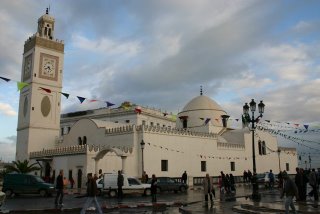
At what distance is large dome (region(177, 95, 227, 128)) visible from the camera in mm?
48969

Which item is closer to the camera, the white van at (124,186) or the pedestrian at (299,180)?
the pedestrian at (299,180)

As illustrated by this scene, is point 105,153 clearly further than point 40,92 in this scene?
No

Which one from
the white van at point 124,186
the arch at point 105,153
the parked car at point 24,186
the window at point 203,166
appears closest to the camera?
the white van at point 124,186

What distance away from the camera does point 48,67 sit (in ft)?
142

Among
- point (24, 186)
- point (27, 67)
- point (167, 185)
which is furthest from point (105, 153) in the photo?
point (27, 67)

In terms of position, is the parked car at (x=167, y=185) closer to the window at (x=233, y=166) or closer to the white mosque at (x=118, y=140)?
the white mosque at (x=118, y=140)

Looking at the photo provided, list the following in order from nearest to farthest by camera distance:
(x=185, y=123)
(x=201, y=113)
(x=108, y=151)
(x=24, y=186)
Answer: (x=24, y=186), (x=108, y=151), (x=201, y=113), (x=185, y=123)

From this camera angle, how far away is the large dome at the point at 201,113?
4897cm

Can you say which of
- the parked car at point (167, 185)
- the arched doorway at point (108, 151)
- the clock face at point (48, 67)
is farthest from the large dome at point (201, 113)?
the parked car at point (167, 185)

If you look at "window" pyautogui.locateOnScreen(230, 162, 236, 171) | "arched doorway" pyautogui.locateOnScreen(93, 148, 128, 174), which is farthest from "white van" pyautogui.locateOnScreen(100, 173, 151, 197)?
"window" pyautogui.locateOnScreen(230, 162, 236, 171)

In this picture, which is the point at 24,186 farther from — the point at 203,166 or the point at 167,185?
the point at 203,166

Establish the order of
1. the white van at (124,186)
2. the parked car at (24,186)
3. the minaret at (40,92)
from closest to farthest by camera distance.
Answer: the white van at (124,186), the parked car at (24,186), the minaret at (40,92)

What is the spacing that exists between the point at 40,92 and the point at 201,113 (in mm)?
20899

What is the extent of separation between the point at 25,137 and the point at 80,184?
41.9 feet
